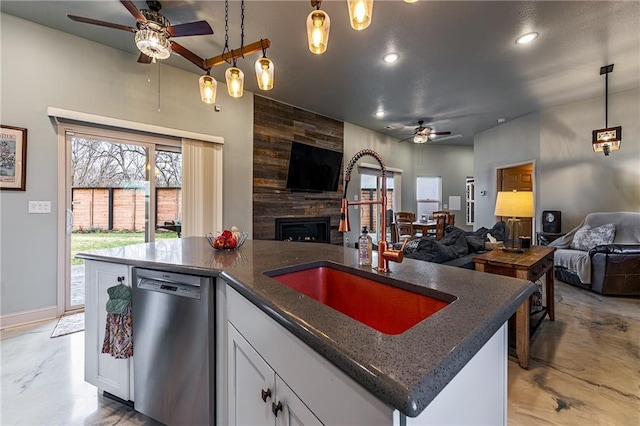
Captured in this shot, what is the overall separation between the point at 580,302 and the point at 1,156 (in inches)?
249

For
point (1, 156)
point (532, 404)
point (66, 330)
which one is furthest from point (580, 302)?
point (1, 156)

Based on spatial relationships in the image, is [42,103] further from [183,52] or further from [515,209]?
[515,209]

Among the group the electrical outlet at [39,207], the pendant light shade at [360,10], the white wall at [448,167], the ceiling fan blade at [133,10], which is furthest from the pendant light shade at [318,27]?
the white wall at [448,167]

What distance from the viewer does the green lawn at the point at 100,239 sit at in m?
3.04

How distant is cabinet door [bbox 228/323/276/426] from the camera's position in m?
0.86

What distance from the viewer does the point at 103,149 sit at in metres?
3.22

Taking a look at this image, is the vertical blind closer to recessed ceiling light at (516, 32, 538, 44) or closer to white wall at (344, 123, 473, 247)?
recessed ceiling light at (516, 32, 538, 44)

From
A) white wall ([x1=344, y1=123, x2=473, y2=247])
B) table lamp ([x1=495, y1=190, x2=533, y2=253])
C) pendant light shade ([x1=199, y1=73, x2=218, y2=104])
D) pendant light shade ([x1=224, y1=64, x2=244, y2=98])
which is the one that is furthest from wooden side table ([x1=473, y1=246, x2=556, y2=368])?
white wall ([x1=344, y1=123, x2=473, y2=247])

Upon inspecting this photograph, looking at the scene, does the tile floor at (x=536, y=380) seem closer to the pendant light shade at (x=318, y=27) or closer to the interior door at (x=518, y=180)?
the pendant light shade at (x=318, y=27)

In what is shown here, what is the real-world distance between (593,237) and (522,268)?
9.97ft

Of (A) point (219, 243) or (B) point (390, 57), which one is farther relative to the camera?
(B) point (390, 57)

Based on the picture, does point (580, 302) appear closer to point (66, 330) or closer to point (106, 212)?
point (66, 330)

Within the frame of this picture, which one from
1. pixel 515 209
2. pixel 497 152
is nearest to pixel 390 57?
pixel 515 209

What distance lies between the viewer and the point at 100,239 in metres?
3.30
